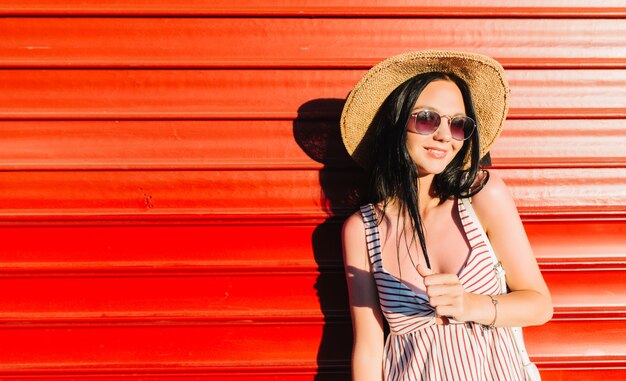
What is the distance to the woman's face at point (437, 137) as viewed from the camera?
238 cm

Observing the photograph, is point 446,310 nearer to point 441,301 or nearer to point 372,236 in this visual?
point 441,301

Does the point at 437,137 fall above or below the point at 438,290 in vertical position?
above

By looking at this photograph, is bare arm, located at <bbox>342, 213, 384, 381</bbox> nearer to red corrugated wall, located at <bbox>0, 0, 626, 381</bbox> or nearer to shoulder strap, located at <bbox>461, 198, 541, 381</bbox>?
red corrugated wall, located at <bbox>0, 0, 626, 381</bbox>

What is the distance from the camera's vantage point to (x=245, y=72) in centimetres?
289

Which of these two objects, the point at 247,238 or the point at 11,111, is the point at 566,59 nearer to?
the point at 247,238

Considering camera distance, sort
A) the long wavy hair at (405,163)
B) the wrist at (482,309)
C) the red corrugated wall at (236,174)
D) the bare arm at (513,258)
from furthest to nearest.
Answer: the red corrugated wall at (236,174)
the long wavy hair at (405,163)
the bare arm at (513,258)
the wrist at (482,309)

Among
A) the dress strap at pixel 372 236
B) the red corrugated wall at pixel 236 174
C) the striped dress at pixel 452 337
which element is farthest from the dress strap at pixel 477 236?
the red corrugated wall at pixel 236 174

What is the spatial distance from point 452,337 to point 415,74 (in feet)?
3.71

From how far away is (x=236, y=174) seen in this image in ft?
9.57

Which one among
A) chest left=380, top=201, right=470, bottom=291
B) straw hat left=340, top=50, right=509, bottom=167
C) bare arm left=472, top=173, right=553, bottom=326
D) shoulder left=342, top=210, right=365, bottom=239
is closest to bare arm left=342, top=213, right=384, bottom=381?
shoulder left=342, top=210, right=365, bottom=239

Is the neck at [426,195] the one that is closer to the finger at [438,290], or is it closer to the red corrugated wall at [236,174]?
the red corrugated wall at [236,174]

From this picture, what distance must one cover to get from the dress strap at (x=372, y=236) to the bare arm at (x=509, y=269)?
441 mm

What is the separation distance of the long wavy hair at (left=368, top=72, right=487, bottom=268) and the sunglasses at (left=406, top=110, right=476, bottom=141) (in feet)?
0.14

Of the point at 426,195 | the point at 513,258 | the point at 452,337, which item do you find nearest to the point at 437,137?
the point at 426,195
